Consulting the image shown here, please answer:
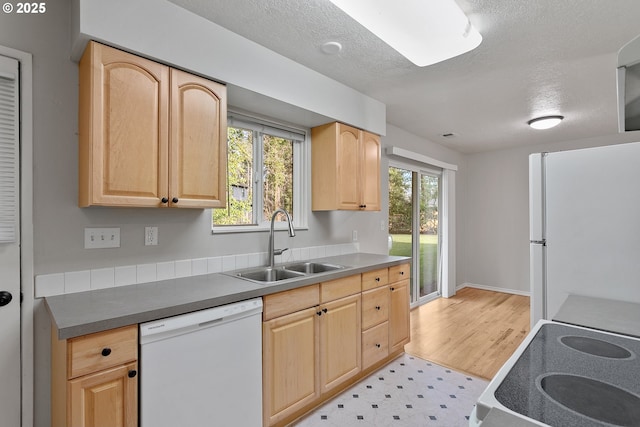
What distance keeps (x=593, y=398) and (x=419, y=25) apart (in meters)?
1.70

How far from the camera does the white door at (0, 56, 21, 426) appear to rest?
4.69 feet

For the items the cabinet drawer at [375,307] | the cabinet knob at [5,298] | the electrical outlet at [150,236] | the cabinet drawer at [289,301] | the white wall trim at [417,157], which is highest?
the white wall trim at [417,157]

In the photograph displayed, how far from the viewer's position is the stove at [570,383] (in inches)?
26.0

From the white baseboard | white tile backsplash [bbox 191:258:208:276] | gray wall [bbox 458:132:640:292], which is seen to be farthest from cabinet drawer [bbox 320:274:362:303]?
gray wall [bbox 458:132:640:292]

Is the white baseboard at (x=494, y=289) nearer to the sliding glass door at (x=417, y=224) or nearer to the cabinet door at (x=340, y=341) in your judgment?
the sliding glass door at (x=417, y=224)

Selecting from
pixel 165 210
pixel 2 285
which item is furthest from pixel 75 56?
pixel 2 285

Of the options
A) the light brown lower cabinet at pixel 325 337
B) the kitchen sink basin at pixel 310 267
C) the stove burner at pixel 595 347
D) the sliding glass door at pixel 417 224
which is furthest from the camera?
the sliding glass door at pixel 417 224

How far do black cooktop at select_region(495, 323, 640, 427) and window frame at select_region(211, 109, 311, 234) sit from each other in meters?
1.88

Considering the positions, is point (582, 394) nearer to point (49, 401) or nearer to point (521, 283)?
point (49, 401)

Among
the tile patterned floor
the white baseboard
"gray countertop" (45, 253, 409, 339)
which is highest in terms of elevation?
"gray countertop" (45, 253, 409, 339)

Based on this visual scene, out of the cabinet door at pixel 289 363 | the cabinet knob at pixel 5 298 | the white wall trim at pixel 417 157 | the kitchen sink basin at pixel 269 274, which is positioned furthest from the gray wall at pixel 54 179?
the white wall trim at pixel 417 157

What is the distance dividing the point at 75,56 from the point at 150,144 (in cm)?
56

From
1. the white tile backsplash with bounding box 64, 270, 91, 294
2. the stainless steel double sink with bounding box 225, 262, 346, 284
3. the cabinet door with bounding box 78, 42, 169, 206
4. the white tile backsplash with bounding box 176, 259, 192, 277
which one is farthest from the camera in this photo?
the stainless steel double sink with bounding box 225, 262, 346, 284

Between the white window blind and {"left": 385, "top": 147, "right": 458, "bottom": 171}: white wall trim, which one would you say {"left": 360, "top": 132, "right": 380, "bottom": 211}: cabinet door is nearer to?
{"left": 385, "top": 147, "right": 458, "bottom": 171}: white wall trim
